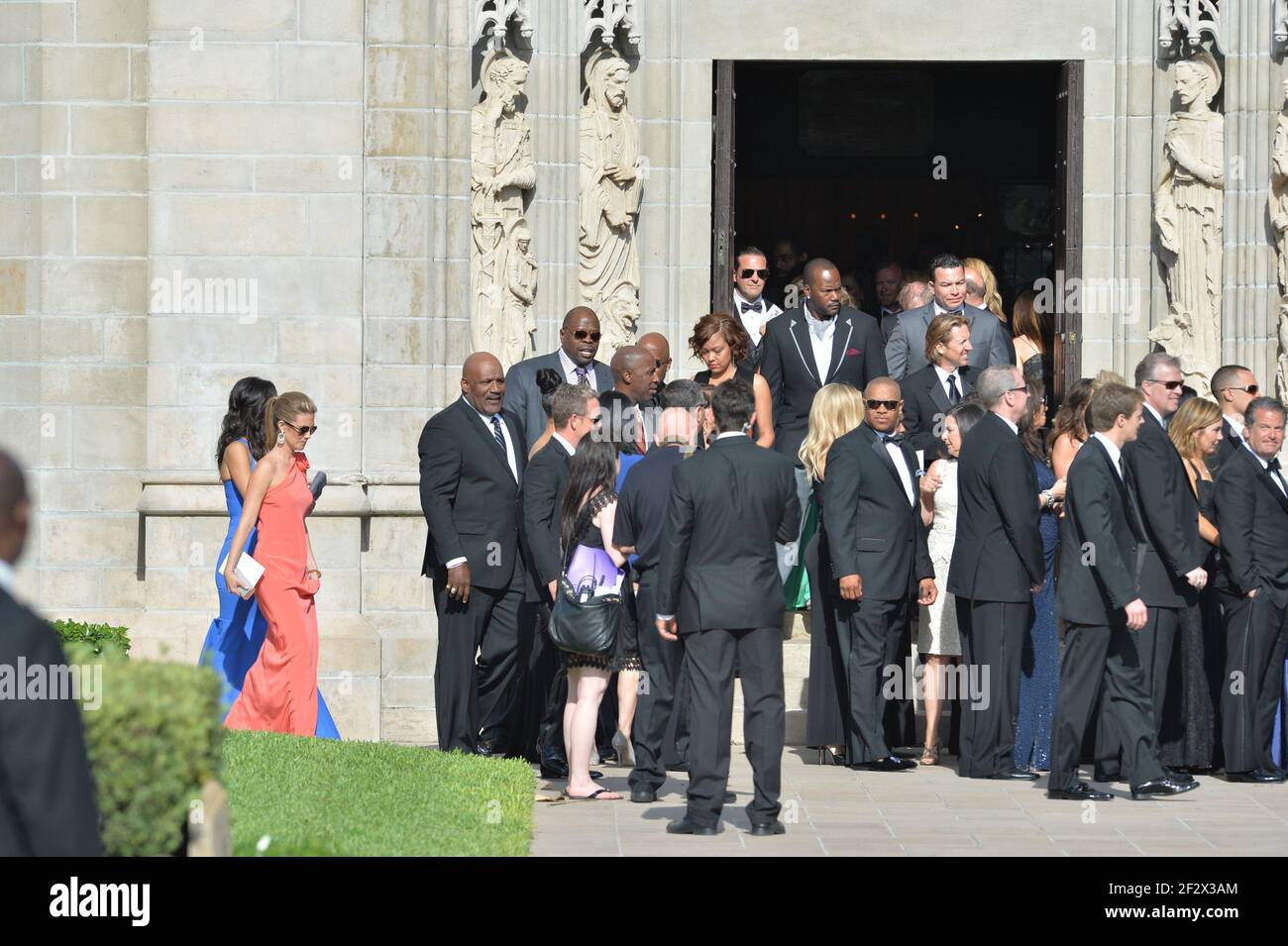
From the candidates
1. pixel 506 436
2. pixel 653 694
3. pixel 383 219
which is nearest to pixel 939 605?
pixel 653 694

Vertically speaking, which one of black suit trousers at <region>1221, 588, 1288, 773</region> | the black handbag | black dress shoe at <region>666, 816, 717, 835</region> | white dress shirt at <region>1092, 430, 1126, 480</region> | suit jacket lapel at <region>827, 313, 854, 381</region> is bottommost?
black dress shoe at <region>666, 816, 717, 835</region>

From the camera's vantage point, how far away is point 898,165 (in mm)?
19750

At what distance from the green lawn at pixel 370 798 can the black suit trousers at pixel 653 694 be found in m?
0.59

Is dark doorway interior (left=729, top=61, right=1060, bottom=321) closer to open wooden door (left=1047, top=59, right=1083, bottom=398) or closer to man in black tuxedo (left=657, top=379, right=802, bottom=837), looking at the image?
open wooden door (left=1047, top=59, right=1083, bottom=398)

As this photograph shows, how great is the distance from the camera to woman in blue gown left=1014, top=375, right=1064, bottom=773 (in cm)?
1139

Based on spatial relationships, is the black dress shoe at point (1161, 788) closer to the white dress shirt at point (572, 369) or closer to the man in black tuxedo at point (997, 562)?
the man in black tuxedo at point (997, 562)

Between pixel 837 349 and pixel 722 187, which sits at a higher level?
pixel 722 187

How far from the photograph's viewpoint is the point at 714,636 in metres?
9.17

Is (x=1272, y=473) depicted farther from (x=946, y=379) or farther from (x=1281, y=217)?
(x=1281, y=217)

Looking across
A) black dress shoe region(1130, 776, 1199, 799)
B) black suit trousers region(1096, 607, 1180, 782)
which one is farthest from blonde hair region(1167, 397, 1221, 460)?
black dress shoe region(1130, 776, 1199, 799)

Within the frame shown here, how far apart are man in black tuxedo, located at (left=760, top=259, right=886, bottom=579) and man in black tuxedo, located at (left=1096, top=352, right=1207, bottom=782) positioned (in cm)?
211

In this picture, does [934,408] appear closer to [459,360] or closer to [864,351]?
[864,351]

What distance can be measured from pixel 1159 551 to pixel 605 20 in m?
5.46

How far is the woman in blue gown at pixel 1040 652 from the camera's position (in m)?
11.4
